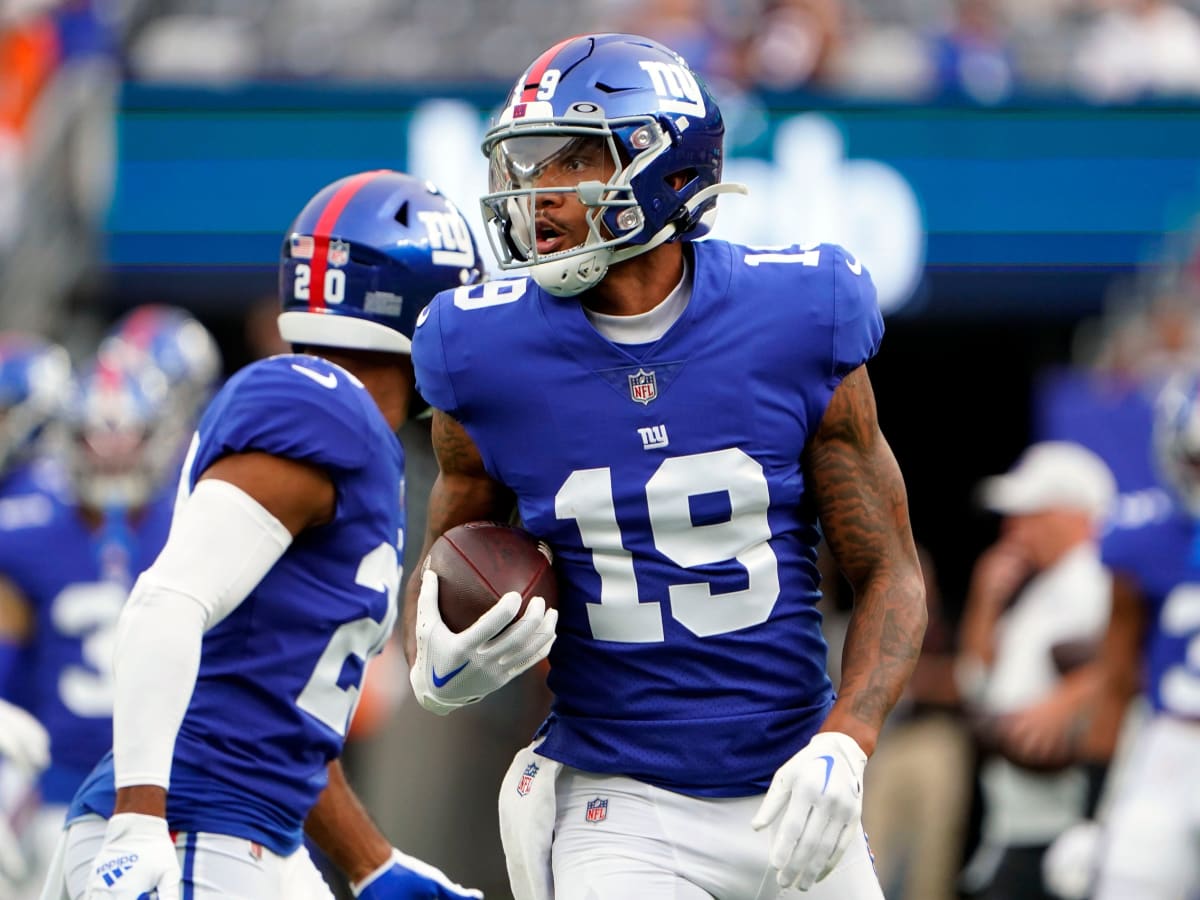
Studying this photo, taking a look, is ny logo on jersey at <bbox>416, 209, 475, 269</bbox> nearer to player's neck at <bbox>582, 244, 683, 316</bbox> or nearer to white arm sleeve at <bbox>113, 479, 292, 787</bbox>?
player's neck at <bbox>582, 244, 683, 316</bbox>

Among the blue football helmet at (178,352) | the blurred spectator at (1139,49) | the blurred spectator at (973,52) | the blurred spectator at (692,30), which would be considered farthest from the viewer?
the blurred spectator at (973,52)

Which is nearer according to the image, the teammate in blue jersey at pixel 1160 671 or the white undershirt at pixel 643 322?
the white undershirt at pixel 643 322

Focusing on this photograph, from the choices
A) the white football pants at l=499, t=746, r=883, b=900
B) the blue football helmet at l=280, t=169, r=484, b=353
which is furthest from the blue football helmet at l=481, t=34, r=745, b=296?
the white football pants at l=499, t=746, r=883, b=900

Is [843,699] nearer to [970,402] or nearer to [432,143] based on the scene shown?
[432,143]

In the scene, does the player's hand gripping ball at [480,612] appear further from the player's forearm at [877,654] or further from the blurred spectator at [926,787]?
the blurred spectator at [926,787]

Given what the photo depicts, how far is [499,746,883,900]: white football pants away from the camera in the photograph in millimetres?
3072

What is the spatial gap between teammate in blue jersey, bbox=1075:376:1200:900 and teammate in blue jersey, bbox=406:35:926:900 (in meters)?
2.88

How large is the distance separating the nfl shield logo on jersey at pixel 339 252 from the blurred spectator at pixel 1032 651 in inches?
135

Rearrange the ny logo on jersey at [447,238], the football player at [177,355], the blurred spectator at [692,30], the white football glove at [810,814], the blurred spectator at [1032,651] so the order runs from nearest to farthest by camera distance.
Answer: the white football glove at [810,814], the ny logo on jersey at [447,238], the blurred spectator at [1032,651], the football player at [177,355], the blurred spectator at [692,30]

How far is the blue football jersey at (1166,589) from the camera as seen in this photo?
5.90 meters

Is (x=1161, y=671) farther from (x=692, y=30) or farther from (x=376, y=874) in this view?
(x=692, y=30)

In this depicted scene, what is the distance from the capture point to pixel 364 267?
3789mm

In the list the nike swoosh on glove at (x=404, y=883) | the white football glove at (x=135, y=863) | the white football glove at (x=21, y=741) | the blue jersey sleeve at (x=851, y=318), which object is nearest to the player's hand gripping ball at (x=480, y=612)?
the white football glove at (x=135, y=863)

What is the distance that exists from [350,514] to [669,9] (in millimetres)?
7975
